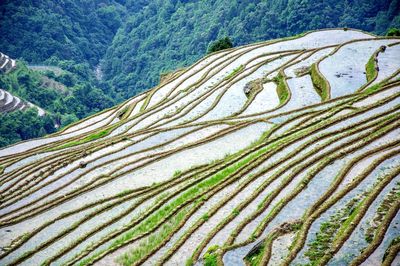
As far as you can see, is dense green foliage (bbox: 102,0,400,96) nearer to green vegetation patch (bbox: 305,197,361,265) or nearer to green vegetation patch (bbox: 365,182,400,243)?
green vegetation patch (bbox: 365,182,400,243)

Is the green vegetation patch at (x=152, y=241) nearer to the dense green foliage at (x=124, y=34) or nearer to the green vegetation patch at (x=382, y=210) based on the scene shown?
the green vegetation patch at (x=382, y=210)

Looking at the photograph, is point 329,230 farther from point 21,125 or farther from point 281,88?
point 21,125

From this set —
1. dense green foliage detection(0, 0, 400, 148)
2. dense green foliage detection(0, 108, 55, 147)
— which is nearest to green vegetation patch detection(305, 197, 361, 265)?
dense green foliage detection(0, 108, 55, 147)

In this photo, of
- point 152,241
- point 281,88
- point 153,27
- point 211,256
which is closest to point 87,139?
point 281,88

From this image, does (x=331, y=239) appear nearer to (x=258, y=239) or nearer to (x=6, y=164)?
(x=258, y=239)

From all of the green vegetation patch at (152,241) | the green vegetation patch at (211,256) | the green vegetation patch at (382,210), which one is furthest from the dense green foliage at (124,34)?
the green vegetation patch at (382,210)

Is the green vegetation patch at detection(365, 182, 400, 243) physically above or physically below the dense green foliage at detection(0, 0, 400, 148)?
below

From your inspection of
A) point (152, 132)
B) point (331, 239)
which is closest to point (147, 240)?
point (331, 239)
